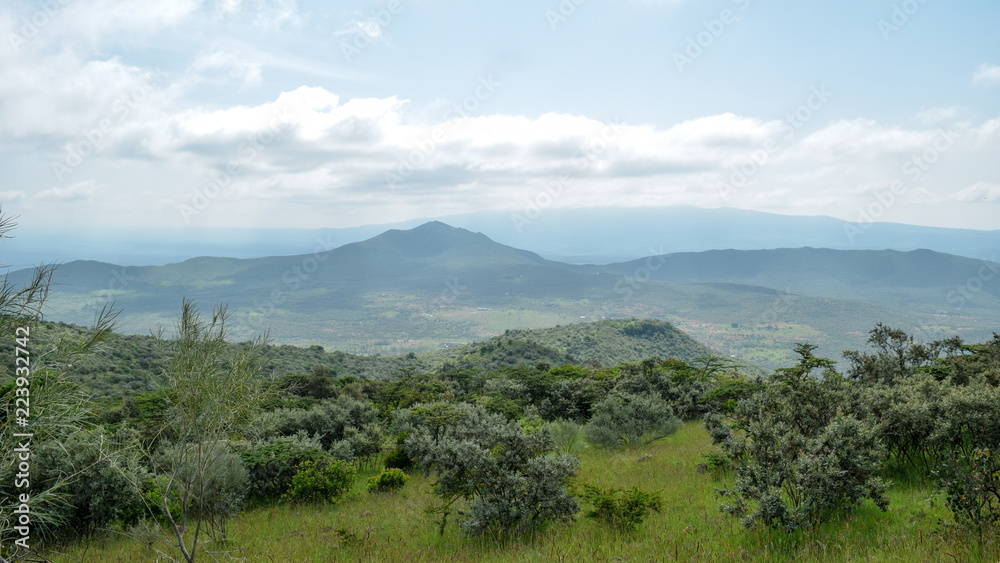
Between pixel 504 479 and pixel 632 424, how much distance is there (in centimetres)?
1146

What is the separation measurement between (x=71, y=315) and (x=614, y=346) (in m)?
183

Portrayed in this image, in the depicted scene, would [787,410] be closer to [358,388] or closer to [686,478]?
[686,478]

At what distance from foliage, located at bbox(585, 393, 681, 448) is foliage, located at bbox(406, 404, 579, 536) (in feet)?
33.6

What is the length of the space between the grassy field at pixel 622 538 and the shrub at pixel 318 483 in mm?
397

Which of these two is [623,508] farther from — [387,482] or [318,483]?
[318,483]

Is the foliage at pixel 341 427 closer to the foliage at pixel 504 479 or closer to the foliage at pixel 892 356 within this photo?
the foliage at pixel 504 479

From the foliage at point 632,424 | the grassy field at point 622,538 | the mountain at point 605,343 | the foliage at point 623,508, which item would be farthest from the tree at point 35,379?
the mountain at point 605,343

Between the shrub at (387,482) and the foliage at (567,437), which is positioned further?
the foliage at (567,437)

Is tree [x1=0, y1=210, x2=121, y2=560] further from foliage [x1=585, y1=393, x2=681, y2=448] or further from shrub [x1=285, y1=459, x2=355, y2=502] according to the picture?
foliage [x1=585, y1=393, x2=681, y2=448]

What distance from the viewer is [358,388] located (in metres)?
30.4

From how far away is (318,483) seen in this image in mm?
12969

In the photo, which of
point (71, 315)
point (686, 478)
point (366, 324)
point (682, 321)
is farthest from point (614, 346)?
point (71, 315)

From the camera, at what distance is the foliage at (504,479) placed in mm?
8039

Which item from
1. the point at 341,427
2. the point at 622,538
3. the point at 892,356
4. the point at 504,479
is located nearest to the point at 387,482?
the point at 341,427
